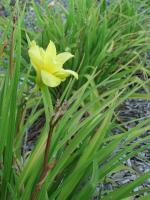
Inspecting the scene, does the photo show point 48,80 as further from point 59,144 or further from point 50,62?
point 59,144

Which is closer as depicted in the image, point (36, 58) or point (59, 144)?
point (36, 58)

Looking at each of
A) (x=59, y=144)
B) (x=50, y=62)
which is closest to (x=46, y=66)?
(x=50, y=62)

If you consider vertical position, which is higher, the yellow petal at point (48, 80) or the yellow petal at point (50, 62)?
the yellow petal at point (50, 62)

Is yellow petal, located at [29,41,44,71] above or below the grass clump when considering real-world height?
above

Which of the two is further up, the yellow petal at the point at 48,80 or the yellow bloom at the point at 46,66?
the yellow bloom at the point at 46,66

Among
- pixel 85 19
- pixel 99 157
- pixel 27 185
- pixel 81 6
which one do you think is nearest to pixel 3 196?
pixel 27 185

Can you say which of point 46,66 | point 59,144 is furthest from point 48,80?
point 59,144

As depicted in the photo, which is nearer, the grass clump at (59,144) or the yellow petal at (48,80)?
the yellow petal at (48,80)

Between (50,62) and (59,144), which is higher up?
(50,62)

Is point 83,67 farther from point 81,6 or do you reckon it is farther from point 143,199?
point 143,199

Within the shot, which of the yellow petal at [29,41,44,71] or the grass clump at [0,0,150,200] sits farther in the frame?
the grass clump at [0,0,150,200]

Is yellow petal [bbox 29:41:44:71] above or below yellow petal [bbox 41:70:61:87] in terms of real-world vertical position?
above

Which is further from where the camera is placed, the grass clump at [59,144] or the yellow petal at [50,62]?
the grass clump at [59,144]
